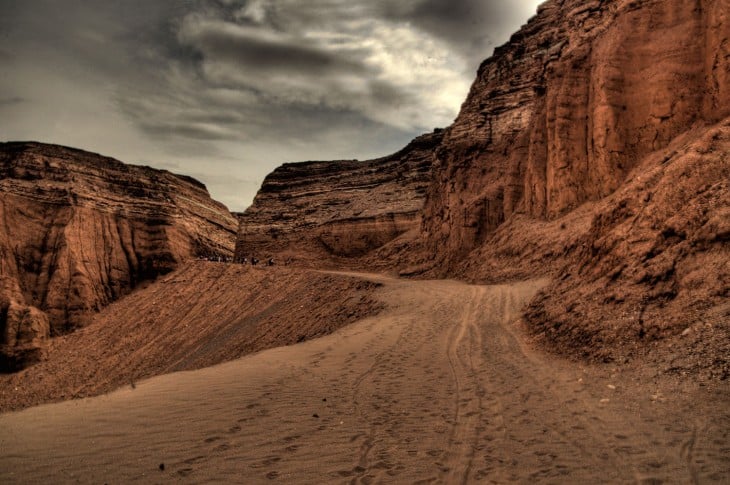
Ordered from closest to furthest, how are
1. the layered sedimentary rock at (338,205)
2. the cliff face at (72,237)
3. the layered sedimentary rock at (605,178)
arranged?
the layered sedimentary rock at (605,178), the cliff face at (72,237), the layered sedimentary rock at (338,205)

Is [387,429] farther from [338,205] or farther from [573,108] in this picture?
[338,205]

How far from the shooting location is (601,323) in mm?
8852

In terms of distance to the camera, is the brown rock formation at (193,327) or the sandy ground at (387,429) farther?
the brown rock formation at (193,327)

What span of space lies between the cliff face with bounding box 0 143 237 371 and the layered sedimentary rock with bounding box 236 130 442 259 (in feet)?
22.4

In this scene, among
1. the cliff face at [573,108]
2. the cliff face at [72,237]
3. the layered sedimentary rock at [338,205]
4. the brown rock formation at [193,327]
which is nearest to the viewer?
the cliff face at [573,108]

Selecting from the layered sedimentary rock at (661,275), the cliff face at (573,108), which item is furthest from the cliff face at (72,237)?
the layered sedimentary rock at (661,275)

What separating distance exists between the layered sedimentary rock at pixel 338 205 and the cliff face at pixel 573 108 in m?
9.56

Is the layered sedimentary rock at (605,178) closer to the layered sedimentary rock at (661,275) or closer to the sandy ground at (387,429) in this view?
the layered sedimentary rock at (661,275)

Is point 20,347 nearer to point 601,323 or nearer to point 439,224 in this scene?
point 439,224

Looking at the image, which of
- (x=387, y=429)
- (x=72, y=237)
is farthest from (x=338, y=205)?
(x=387, y=429)

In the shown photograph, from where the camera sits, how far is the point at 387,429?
6.04 metres

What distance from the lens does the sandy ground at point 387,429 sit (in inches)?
178

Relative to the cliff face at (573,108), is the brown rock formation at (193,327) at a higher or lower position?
lower

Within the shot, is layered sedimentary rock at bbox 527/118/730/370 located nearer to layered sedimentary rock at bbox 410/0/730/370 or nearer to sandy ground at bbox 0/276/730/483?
layered sedimentary rock at bbox 410/0/730/370
